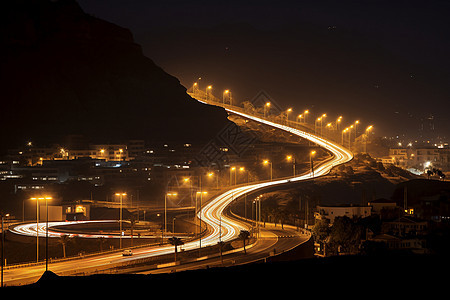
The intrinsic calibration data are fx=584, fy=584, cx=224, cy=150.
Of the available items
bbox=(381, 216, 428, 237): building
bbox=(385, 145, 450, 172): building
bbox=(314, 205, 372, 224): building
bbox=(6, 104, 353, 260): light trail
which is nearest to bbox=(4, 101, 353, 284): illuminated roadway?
bbox=(6, 104, 353, 260): light trail

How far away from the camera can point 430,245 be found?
48.7 meters

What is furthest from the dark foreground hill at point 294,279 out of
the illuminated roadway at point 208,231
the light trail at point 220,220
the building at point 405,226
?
the building at point 405,226

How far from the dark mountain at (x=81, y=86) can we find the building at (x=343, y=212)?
61104 mm

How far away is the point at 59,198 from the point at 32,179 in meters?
14.6

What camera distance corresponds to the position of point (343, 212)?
6575 cm

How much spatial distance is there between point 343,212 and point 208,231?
1703cm

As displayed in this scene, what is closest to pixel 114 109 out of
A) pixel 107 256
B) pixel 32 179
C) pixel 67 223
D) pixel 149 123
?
pixel 149 123

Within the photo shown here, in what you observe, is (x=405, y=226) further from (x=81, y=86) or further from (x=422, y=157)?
(x=422, y=157)

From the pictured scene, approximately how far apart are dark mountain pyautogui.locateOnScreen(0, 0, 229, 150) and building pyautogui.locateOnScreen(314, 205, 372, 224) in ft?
200

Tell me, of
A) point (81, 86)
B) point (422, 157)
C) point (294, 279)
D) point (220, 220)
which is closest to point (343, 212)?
point (220, 220)

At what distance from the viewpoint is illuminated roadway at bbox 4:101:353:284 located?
130 feet

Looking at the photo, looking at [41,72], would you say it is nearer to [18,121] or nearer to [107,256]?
[18,121]

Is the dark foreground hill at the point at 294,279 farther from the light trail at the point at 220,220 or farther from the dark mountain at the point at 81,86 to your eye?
the dark mountain at the point at 81,86

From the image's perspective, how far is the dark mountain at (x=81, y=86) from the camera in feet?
423
